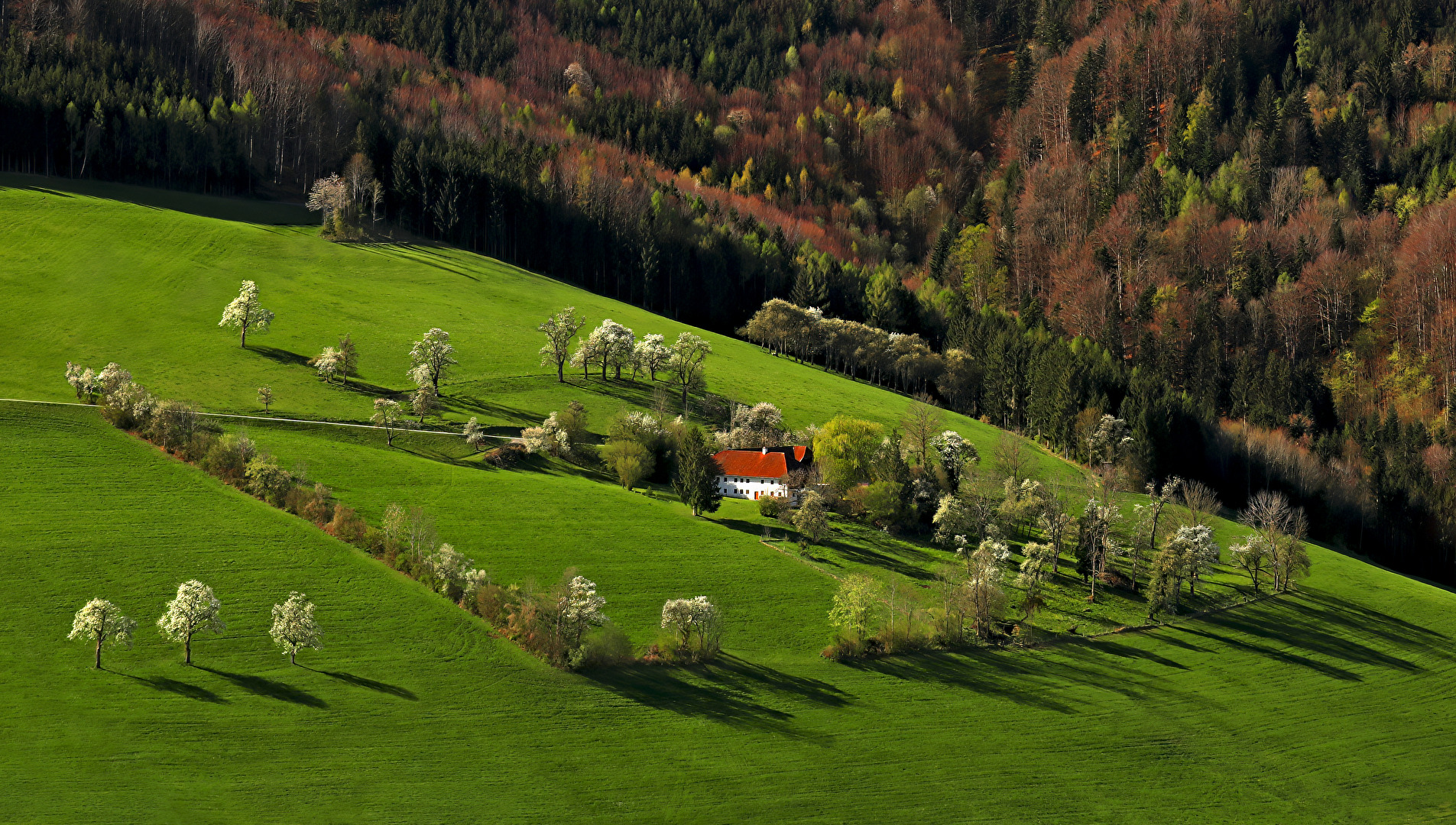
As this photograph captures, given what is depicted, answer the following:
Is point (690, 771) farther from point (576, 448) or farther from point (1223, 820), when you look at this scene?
point (576, 448)

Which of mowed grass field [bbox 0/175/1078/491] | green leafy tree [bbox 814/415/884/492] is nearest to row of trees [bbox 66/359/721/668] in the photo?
mowed grass field [bbox 0/175/1078/491]

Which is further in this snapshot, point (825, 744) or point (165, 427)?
point (165, 427)

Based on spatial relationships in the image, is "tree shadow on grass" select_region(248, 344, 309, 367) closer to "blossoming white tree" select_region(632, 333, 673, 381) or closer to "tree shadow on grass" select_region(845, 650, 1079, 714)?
"blossoming white tree" select_region(632, 333, 673, 381)

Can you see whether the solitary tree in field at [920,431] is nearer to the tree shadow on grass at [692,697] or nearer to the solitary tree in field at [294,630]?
the tree shadow on grass at [692,697]

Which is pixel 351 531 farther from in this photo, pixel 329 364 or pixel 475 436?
pixel 329 364

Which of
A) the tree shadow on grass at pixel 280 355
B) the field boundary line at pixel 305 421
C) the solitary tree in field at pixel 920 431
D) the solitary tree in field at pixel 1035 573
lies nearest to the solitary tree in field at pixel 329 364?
the tree shadow on grass at pixel 280 355

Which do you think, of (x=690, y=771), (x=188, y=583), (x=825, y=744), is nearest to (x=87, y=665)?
(x=188, y=583)
